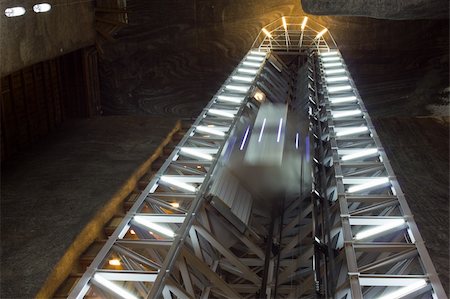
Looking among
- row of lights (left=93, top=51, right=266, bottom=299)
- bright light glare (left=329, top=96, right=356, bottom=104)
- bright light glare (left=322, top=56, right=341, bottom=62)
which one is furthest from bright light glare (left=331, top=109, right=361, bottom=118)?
bright light glare (left=322, top=56, right=341, bottom=62)

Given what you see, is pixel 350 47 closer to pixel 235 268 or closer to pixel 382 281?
pixel 235 268

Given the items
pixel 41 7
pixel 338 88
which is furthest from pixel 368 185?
pixel 41 7

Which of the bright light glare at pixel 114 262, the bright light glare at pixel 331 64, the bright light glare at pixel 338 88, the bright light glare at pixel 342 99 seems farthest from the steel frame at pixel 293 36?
the bright light glare at pixel 114 262

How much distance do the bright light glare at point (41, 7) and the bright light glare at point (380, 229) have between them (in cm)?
923

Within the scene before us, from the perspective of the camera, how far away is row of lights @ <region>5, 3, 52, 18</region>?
11.0 metres

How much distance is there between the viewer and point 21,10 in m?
11.6

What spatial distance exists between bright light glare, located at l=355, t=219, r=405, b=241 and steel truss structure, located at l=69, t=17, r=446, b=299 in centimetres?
1

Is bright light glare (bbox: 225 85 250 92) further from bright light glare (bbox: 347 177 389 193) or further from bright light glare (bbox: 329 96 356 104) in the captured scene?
bright light glare (bbox: 347 177 389 193)

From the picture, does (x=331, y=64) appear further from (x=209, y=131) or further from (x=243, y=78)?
(x=209, y=131)

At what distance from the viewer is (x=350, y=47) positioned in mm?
19672

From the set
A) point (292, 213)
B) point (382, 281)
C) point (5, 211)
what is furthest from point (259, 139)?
point (382, 281)

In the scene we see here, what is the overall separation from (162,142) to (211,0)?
6360 mm

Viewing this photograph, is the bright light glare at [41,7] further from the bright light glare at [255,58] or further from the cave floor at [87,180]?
the bright light glare at [255,58]

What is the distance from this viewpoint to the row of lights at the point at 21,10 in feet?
36.1
